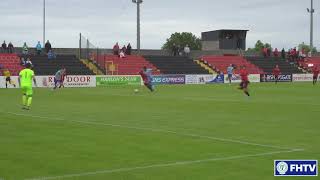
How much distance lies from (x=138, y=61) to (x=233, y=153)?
5157cm

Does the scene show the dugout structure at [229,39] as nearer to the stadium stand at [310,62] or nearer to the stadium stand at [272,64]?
the stadium stand at [310,62]

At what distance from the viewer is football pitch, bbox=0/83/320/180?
9.58 metres

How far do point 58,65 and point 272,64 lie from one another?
27.2 meters

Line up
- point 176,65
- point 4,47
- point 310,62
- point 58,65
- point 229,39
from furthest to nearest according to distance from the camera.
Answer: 1. point 229,39
2. point 310,62
3. point 176,65
4. point 4,47
5. point 58,65

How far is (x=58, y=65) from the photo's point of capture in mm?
55938

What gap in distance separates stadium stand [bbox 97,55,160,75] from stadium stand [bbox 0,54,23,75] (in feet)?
27.9

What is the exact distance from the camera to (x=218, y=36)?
86.3 meters

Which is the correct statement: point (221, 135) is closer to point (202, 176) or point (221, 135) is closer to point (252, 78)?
point (202, 176)

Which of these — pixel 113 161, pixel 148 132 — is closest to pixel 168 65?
pixel 148 132

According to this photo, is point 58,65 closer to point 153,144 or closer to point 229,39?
point 229,39

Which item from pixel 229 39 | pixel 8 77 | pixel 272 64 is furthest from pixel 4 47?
pixel 229 39

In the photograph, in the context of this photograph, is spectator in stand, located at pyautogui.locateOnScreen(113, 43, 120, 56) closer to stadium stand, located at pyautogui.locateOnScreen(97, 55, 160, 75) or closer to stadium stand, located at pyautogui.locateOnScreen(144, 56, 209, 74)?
stadium stand, located at pyautogui.locateOnScreen(97, 55, 160, 75)

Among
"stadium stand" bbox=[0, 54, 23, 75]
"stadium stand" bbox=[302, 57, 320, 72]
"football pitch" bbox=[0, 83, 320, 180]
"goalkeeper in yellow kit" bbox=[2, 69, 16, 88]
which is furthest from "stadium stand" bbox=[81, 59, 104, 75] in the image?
"football pitch" bbox=[0, 83, 320, 180]
